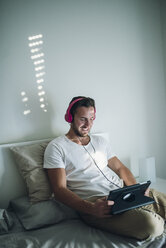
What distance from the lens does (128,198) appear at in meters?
1.44

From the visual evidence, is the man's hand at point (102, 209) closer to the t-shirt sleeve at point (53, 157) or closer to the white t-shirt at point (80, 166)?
the white t-shirt at point (80, 166)

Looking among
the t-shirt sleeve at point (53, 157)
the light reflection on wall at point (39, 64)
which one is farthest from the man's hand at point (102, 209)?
the light reflection on wall at point (39, 64)

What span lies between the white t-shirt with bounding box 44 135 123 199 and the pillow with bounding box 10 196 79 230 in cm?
14

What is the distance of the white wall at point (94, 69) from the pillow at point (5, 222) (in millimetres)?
555

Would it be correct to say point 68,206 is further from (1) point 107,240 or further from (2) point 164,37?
(2) point 164,37

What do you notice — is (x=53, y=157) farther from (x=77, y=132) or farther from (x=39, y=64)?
(x=39, y=64)

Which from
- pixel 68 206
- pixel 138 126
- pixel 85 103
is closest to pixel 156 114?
pixel 138 126

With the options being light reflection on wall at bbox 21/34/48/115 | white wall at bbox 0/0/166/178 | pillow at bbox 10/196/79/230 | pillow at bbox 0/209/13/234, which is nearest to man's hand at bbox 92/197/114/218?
pillow at bbox 10/196/79/230

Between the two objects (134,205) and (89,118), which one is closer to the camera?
(134,205)

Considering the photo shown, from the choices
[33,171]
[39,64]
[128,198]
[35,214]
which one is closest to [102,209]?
[128,198]

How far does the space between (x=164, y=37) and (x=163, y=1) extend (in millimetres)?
382

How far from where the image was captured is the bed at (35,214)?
1.31 m

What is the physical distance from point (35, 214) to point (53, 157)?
14.4 inches

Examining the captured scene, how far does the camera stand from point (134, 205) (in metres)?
1.40
